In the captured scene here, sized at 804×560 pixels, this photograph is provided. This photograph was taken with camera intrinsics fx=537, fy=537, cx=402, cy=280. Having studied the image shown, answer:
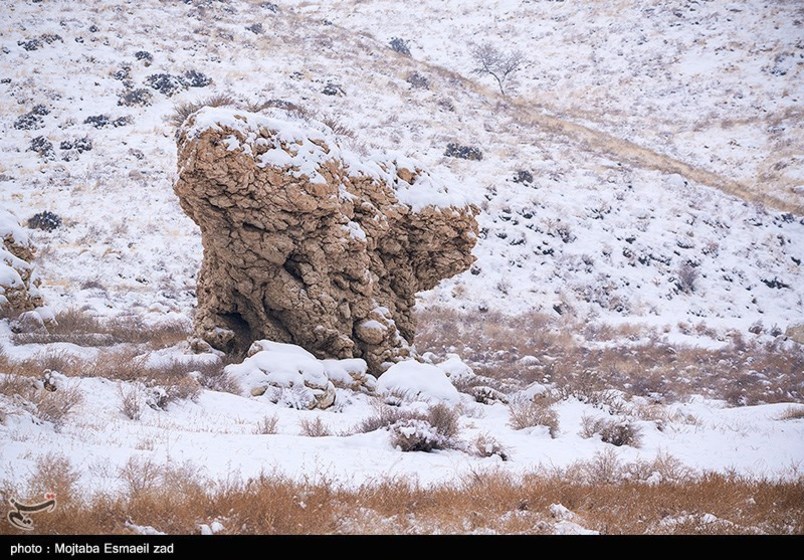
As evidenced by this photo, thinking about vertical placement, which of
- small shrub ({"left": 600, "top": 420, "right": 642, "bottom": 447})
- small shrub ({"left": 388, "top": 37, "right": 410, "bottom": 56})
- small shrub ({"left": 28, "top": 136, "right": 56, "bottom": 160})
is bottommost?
small shrub ({"left": 28, "top": 136, "right": 56, "bottom": 160})

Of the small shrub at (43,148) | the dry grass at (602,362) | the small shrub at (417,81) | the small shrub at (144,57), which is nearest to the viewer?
the dry grass at (602,362)

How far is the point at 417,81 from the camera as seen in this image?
1485 inches

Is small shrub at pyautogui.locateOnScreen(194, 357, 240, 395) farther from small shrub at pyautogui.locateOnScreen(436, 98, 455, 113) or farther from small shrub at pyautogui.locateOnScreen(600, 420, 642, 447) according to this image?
small shrub at pyautogui.locateOnScreen(436, 98, 455, 113)

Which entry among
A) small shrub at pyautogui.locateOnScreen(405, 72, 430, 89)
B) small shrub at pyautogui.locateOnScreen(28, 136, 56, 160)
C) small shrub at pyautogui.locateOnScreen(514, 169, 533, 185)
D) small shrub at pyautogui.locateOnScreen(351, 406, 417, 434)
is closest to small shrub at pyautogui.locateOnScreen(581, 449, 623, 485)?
small shrub at pyautogui.locateOnScreen(351, 406, 417, 434)

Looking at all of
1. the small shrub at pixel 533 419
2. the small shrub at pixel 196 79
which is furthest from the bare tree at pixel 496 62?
the small shrub at pixel 533 419

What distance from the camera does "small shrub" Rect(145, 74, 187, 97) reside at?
28.4 meters

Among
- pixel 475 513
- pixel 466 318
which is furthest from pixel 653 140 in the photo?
pixel 475 513

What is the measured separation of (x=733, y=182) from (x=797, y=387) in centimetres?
2320

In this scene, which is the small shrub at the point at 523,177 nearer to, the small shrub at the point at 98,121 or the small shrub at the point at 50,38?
the small shrub at the point at 98,121

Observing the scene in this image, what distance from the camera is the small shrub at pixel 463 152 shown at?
2886 cm

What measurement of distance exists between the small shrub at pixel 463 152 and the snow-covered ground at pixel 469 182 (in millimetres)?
464

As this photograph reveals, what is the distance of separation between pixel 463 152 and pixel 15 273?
2202cm

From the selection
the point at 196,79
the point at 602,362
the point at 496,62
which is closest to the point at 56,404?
the point at 602,362

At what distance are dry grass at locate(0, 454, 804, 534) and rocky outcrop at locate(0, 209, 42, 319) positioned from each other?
9.55m
